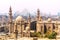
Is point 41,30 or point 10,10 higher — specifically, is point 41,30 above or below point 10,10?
below

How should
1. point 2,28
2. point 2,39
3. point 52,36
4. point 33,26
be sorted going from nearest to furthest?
point 2,39, point 52,36, point 33,26, point 2,28

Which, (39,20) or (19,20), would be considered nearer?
(19,20)

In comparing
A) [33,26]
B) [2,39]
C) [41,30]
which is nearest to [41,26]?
[41,30]

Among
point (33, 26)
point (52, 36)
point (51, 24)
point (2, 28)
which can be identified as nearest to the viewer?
point (52, 36)

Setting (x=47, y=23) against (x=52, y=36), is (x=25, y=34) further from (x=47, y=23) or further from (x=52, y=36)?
(x=47, y=23)

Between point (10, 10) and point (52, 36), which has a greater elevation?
point (10, 10)

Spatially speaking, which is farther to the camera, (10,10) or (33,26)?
(33,26)

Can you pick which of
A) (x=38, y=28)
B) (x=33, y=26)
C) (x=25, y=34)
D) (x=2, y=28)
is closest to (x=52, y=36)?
(x=25, y=34)

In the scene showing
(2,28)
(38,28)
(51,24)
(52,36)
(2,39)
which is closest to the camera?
(2,39)

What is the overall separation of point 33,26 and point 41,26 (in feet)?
8.41

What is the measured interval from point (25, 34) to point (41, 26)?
3.14 meters

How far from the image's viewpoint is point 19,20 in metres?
11.6

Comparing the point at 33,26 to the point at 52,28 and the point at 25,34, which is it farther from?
the point at 25,34

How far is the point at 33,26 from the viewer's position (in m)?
17.2
